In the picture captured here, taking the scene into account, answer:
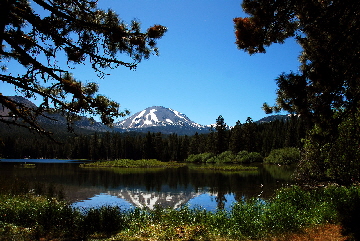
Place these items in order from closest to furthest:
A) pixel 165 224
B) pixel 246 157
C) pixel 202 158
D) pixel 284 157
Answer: pixel 165 224 < pixel 284 157 < pixel 246 157 < pixel 202 158

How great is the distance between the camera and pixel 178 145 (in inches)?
4648

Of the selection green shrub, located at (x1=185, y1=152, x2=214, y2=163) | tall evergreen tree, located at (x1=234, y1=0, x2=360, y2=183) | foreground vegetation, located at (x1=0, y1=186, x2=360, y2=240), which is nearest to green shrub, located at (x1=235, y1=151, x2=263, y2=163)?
green shrub, located at (x1=185, y1=152, x2=214, y2=163)

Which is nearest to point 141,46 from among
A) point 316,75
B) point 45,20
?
point 45,20

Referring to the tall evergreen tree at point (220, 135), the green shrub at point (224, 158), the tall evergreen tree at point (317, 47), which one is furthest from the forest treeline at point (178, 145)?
the tall evergreen tree at point (317, 47)

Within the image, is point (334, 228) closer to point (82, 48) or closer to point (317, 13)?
point (317, 13)

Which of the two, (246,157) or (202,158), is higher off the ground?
(246,157)

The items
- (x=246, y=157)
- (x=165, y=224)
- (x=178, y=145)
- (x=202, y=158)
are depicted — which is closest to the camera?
(x=165, y=224)

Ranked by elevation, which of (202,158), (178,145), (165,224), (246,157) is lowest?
(165,224)

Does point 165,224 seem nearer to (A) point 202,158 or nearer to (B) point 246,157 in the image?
(B) point 246,157

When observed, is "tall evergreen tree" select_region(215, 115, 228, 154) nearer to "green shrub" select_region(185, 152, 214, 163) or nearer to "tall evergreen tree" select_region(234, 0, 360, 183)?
"green shrub" select_region(185, 152, 214, 163)

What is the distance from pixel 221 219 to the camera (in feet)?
41.6

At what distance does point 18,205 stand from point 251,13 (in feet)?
49.8

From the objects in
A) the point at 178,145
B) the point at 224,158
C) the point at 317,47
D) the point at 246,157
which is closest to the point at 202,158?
the point at 224,158

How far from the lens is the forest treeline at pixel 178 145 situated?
97.9 metres
